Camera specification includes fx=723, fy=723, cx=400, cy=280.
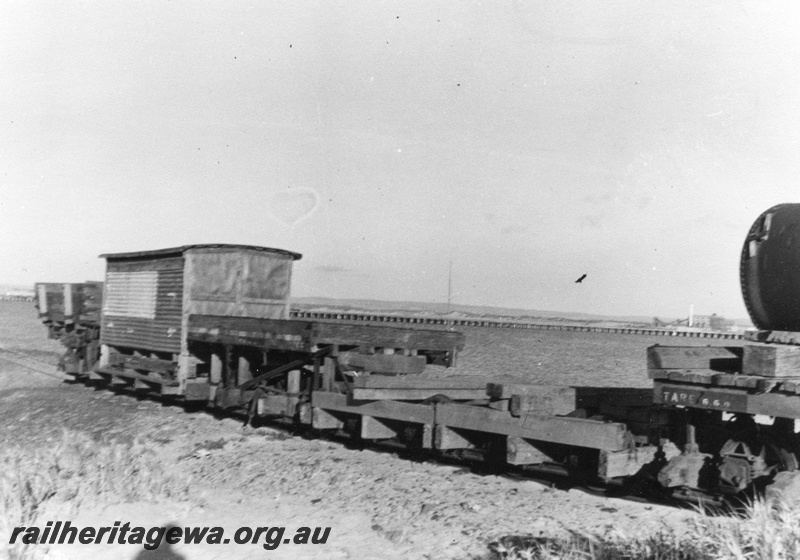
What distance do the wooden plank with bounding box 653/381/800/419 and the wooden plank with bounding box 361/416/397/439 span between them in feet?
12.8

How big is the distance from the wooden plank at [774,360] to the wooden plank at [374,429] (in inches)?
177

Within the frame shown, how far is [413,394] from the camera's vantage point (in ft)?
29.0

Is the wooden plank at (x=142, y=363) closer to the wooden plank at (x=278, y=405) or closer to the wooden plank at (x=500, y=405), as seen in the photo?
the wooden plank at (x=278, y=405)

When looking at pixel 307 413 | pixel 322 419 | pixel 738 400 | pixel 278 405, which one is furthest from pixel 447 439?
pixel 278 405

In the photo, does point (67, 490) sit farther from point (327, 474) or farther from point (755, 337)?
point (755, 337)

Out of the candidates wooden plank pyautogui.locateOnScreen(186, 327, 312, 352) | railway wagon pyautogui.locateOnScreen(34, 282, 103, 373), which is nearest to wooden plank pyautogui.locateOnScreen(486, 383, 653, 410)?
wooden plank pyautogui.locateOnScreen(186, 327, 312, 352)

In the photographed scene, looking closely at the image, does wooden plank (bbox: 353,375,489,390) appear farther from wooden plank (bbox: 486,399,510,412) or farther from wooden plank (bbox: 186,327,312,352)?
wooden plank (bbox: 486,399,510,412)

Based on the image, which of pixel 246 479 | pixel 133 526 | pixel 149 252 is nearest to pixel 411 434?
pixel 246 479

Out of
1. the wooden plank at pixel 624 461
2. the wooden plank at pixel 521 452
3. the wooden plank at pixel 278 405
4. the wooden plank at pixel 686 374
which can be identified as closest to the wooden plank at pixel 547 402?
the wooden plank at pixel 521 452

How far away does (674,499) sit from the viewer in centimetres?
672

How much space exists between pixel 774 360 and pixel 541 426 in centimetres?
219

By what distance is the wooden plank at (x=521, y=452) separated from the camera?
6966 millimetres

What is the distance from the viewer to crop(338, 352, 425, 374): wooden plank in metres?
9.30

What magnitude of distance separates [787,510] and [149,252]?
11946 mm
